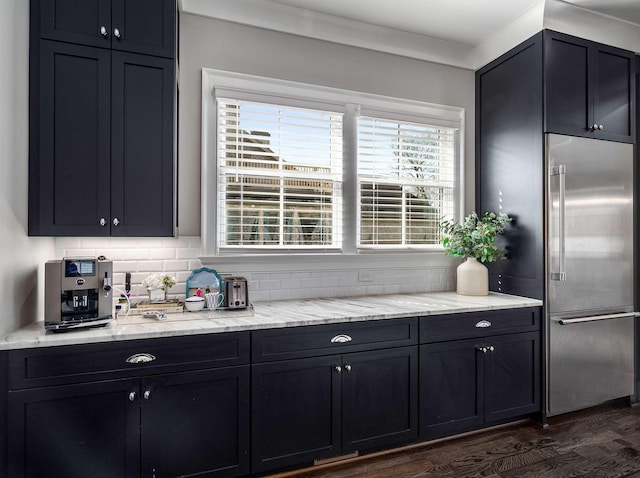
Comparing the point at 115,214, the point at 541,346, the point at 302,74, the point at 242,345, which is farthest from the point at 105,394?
the point at 541,346

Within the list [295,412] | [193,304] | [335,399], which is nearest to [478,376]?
[335,399]

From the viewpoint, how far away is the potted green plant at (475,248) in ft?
9.81

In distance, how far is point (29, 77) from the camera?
200 cm

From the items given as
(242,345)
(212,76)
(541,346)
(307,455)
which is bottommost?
(307,455)

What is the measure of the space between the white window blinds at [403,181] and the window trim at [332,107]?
6cm

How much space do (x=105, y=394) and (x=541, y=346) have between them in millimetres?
2775

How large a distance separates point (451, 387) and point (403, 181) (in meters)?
1.61

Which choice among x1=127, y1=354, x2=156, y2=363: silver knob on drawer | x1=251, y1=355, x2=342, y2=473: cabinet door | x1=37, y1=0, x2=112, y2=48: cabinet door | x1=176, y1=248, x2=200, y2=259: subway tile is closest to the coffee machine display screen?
x1=127, y1=354, x2=156, y2=363: silver knob on drawer

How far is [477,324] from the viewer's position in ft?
8.68

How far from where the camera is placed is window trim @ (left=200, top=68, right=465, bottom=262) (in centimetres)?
267

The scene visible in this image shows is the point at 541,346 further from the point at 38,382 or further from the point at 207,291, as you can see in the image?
the point at 38,382

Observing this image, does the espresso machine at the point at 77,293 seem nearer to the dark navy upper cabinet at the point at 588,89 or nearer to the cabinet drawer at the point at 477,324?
the cabinet drawer at the point at 477,324

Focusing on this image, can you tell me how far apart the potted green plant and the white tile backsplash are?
0.30m

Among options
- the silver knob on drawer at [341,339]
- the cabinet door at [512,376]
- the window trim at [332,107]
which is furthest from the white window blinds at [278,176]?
the cabinet door at [512,376]
